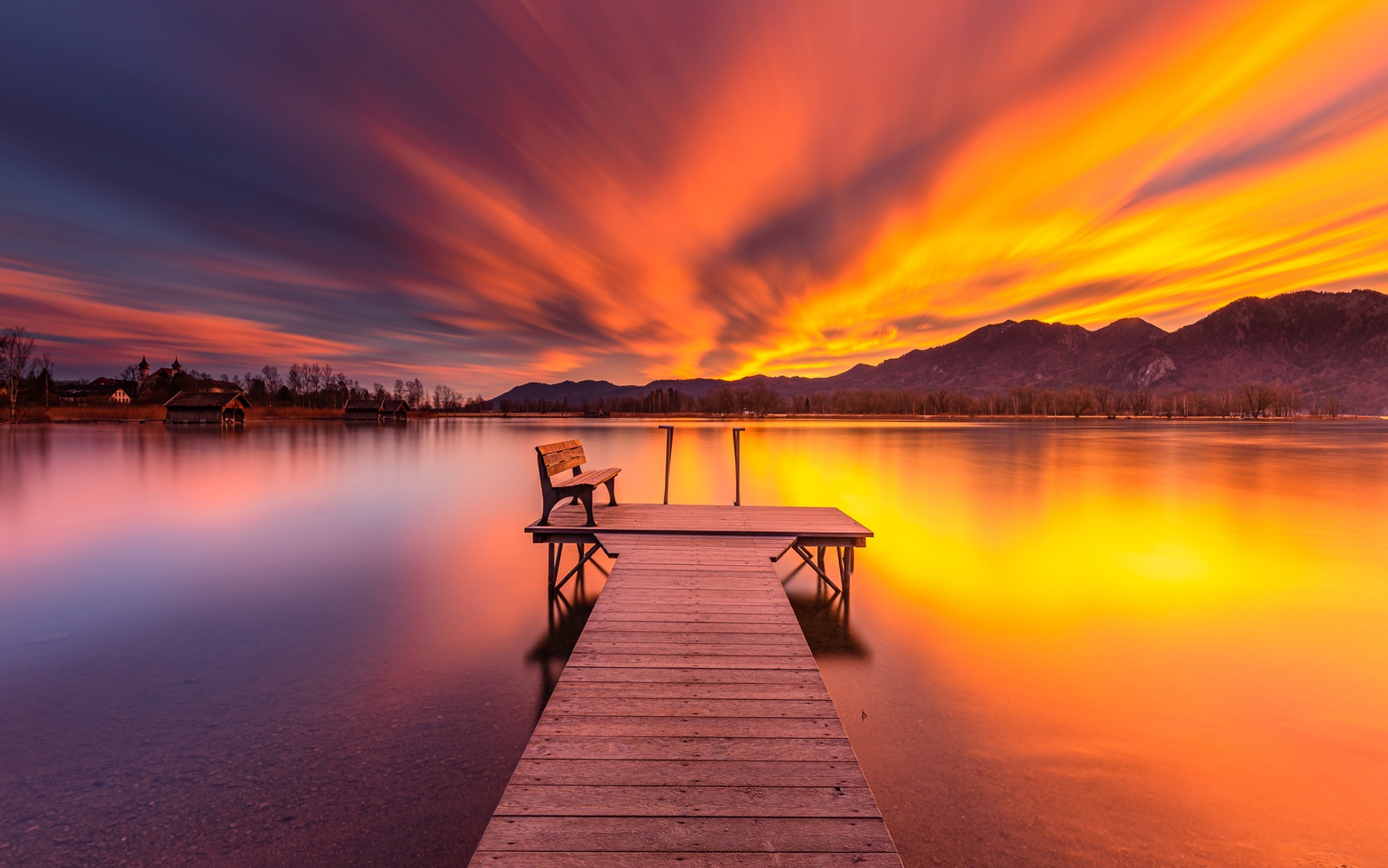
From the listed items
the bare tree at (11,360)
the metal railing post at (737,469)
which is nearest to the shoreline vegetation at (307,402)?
the bare tree at (11,360)

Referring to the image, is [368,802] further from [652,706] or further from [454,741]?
[652,706]

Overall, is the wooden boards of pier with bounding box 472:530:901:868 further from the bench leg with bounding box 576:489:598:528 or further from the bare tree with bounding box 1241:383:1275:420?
the bare tree with bounding box 1241:383:1275:420

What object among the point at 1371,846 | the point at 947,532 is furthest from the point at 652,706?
the point at 947,532

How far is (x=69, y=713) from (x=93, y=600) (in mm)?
5279

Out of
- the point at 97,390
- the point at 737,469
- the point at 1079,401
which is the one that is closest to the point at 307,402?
the point at 97,390

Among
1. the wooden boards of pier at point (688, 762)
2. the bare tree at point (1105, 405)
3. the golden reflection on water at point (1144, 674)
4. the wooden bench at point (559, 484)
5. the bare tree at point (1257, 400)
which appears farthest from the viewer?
the bare tree at point (1105, 405)

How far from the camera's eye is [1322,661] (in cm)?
721

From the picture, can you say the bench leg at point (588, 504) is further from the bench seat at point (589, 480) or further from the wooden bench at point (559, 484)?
the bench seat at point (589, 480)

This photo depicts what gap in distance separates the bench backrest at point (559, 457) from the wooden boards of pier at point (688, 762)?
11.5 ft

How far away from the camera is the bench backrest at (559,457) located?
28.6 ft

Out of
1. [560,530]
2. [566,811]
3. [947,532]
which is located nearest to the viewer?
[566,811]

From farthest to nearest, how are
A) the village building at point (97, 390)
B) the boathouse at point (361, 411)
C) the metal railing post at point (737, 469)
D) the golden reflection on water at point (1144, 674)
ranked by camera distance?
1. the village building at point (97, 390)
2. the boathouse at point (361, 411)
3. the metal railing post at point (737, 469)
4. the golden reflection on water at point (1144, 674)

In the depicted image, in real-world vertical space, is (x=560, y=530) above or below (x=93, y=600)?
above

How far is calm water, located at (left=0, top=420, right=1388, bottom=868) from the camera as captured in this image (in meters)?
4.03
